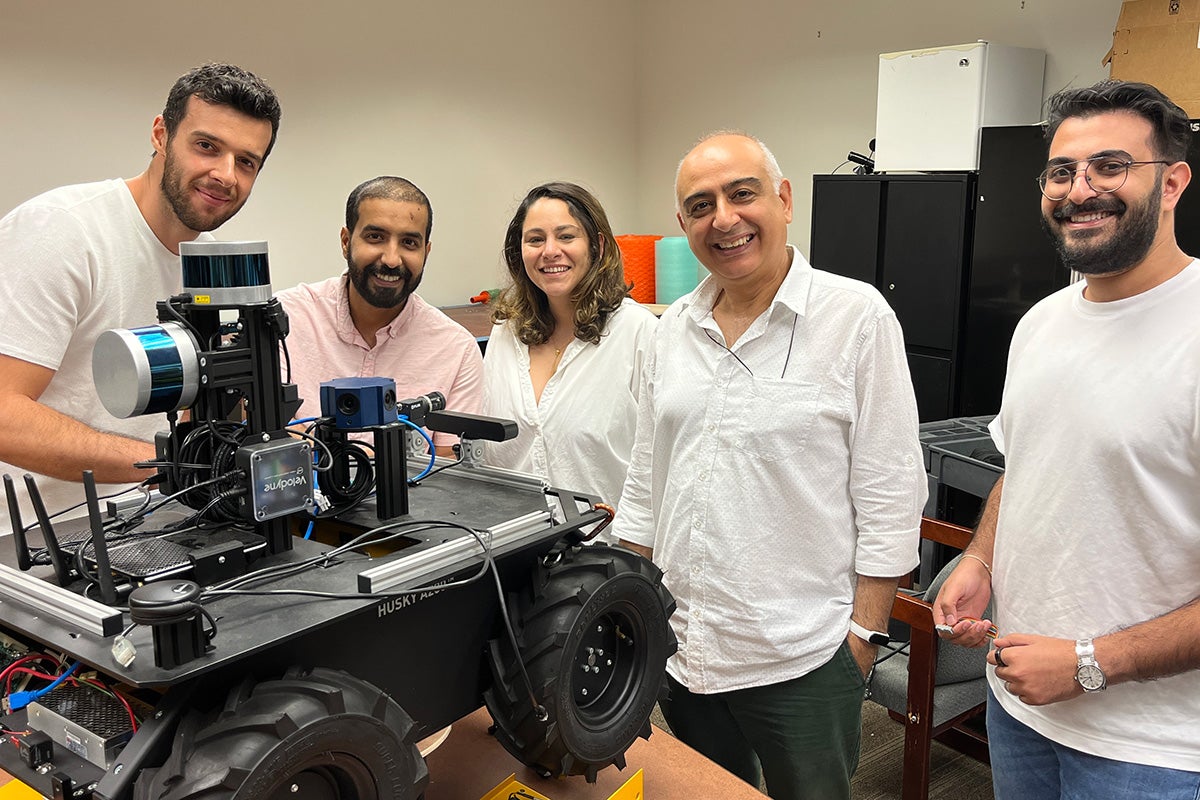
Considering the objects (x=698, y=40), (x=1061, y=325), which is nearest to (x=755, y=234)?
(x=1061, y=325)

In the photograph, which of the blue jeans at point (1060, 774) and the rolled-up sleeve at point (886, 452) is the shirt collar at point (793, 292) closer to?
the rolled-up sleeve at point (886, 452)

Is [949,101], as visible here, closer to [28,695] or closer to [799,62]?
[799,62]

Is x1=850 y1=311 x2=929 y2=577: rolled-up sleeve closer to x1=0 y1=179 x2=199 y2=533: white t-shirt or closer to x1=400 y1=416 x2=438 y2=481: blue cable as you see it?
x1=400 y1=416 x2=438 y2=481: blue cable

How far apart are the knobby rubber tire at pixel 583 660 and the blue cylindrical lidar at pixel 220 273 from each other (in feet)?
1.31

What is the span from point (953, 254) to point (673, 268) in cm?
165

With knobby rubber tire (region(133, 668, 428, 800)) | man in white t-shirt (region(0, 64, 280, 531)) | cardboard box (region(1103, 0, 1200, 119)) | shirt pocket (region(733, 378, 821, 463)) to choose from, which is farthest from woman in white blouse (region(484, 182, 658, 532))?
cardboard box (region(1103, 0, 1200, 119))

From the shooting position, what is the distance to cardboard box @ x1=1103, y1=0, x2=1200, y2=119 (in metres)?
3.12

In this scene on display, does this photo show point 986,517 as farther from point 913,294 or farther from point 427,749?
point 913,294

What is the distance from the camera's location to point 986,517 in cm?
158

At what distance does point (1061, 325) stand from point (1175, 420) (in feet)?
0.77

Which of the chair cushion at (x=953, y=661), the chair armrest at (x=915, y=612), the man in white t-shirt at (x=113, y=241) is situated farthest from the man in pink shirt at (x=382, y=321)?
the chair cushion at (x=953, y=661)

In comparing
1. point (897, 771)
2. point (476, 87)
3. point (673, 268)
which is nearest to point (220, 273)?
point (897, 771)

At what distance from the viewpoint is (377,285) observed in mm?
1828

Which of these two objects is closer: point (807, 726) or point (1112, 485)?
point (1112, 485)
